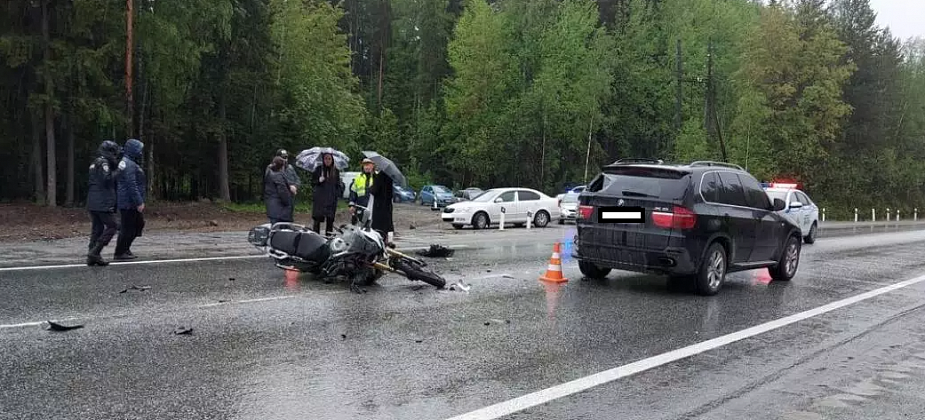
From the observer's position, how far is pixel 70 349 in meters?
5.77

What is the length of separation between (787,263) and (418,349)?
8.25m

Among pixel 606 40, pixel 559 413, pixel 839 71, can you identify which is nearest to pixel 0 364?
pixel 559 413

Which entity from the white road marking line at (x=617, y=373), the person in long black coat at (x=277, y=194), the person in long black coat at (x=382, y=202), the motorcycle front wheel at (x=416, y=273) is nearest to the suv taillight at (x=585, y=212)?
the motorcycle front wheel at (x=416, y=273)

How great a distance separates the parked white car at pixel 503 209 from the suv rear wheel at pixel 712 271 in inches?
537

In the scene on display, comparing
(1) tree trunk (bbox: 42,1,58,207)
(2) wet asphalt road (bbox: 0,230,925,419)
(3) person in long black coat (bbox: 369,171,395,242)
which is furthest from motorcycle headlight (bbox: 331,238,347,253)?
(1) tree trunk (bbox: 42,1,58,207)

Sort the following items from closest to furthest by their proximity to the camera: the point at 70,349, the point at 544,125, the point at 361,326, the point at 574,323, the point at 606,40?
the point at 70,349
the point at 361,326
the point at 574,323
the point at 544,125
the point at 606,40

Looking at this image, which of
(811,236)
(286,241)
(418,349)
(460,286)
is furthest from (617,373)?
(811,236)

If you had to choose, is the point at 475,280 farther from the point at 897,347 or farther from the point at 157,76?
the point at 157,76

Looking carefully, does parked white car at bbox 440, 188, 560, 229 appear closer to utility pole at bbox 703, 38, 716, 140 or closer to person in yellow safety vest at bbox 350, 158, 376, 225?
person in yellow safety vest at bbox 350, 158, 376, 225

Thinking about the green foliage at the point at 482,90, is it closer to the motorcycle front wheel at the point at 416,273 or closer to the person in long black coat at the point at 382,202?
the person in long black coat at the point at 382,202

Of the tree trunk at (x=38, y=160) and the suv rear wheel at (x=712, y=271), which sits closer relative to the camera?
the suv rear wheel at (x=712, y=271)

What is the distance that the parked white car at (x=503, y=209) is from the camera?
2329cm

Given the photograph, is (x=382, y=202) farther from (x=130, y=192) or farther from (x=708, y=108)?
(x=708, y=108)

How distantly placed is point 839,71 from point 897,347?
47376 mm
